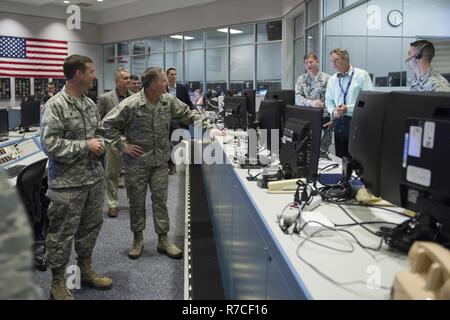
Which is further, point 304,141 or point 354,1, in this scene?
point 354,1

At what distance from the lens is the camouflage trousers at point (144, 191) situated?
3.29 meters

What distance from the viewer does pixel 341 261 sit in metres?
1.27

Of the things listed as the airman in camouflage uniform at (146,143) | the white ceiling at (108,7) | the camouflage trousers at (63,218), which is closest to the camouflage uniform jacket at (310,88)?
the airman in camouflage uniform at (146,143)

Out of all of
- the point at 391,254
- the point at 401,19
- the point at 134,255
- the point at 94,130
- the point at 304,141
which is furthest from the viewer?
the point at 401,19

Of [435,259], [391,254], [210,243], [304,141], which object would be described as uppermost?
[304,141]

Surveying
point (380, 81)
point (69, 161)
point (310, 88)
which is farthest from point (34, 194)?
point (380, 81)

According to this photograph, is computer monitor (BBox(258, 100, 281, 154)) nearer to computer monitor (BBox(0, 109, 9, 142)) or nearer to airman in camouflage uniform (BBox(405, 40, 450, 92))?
airman in camouflage uniform (BBox(405, 40, 450, 92))

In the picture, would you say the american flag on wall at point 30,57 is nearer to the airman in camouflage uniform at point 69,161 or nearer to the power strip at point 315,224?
the airman in camouflage uniform at point 69,161

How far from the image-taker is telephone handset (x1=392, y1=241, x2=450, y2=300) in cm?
80

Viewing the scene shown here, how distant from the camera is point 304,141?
2117 millimetres

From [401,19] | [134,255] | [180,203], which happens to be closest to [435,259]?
[134,255]

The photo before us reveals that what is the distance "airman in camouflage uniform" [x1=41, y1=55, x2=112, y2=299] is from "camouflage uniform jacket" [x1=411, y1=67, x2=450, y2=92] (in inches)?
114

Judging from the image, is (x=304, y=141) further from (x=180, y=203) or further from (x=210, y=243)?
(x=180, y=203)

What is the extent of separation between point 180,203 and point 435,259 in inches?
168
